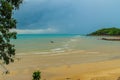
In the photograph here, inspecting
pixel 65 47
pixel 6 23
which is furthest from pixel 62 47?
pixel 6 23

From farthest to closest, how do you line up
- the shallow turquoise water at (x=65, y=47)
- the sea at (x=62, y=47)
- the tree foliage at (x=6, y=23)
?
1. the shallow turquoise water at (x=65, y=47)
2. the sea at (x=62, y=47)
3. the tree foliage at (x=6, y=23)

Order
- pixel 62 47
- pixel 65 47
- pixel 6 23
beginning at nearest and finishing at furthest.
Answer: pixel 6 23 < pixel 65 47 < pixel 62 47

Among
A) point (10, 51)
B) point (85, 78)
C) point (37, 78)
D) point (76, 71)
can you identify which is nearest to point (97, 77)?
point (85, 78)

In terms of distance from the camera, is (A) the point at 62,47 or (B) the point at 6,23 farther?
(A) the point at 62,47

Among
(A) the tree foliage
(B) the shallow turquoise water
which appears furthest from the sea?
(A) the tree foliage

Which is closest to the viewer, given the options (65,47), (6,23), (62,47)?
(6,23)

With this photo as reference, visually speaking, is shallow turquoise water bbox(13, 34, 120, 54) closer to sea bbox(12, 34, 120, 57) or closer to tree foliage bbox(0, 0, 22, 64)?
sea bbox(12, 34, 120, 57)

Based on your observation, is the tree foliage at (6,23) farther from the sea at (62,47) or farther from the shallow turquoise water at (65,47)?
the shallow turquoise water at (65,47)

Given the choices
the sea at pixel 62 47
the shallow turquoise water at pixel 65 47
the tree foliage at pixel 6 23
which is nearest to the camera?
the tree foliage at pixel 6 23

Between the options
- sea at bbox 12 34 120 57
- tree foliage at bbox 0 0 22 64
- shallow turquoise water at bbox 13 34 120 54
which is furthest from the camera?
shallow turquoise water at bbox 13 34 120 54

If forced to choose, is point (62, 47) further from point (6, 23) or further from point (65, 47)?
point (6, 23)

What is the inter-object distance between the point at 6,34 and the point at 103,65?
1932 cm

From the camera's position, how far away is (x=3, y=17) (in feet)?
48.7

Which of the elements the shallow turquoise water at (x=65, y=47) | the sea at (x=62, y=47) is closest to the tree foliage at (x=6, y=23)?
the sea at (x=62, y=47)
